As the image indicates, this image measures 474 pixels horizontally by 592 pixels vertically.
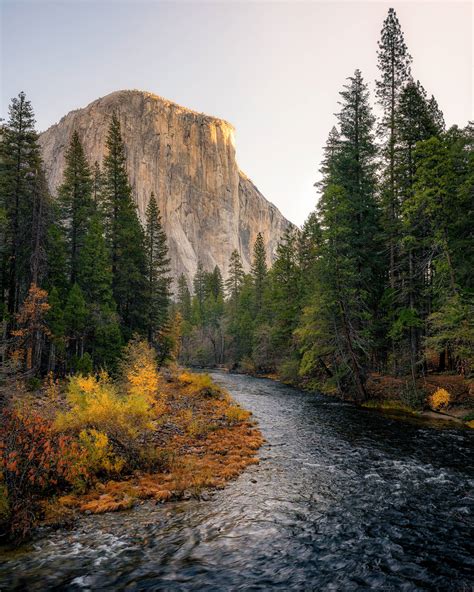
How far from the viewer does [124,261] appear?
97.9 feet

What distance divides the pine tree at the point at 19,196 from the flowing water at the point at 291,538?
18392 mm

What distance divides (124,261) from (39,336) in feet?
36.2

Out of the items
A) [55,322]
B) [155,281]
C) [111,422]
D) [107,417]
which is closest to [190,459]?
[111,422]

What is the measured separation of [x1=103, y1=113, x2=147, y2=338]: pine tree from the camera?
29.1 meters

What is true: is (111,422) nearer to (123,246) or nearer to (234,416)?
(234,416)

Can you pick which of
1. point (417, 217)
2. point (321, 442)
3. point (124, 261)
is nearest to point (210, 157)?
point (124, 261)

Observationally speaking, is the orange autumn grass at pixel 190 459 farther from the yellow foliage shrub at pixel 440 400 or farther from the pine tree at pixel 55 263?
the pine tree at pixel 55 263

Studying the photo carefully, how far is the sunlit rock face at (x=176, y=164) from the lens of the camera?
385 feet

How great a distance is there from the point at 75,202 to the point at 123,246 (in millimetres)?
4659

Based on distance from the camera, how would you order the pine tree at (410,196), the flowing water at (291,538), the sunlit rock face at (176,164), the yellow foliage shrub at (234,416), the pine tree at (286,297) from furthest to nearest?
the sunlit rock face at (176,164), the pine tree at (286,297), the pine tree at (410,196), the yellow foliage shrub at (234,416), the flowing water at (291,538)

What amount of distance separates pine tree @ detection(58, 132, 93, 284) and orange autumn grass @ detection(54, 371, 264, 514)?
45.3 ft

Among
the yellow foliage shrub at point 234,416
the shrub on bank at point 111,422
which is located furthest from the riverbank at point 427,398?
the shrub on bank at point 111,422

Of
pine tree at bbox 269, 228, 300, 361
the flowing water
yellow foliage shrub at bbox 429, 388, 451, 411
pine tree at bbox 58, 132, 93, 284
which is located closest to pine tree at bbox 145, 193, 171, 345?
pine tree at bbox 58, 132, 93, 284

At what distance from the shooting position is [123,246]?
29984 millimetres
